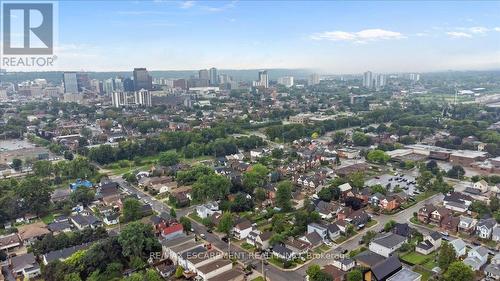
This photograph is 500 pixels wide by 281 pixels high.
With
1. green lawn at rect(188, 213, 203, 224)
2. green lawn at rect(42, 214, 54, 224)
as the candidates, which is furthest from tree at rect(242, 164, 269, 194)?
green lawn at rect(42, 214, 54, 224)

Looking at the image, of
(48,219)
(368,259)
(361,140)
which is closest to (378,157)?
(361,140)

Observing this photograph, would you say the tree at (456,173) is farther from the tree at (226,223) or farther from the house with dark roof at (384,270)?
the tree at (226,223)

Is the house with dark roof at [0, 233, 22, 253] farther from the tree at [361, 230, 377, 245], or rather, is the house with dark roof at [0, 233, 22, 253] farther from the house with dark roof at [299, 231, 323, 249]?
the tree at [361, 230, 377, 245]

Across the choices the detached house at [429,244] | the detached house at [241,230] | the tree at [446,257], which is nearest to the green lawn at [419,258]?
the detached house at [429,244]

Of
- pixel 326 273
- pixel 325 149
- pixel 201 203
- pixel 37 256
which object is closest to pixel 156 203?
pixel 201 203

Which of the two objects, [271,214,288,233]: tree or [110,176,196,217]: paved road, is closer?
[271,214,288,233]: tree

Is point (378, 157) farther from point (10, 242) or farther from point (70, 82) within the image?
point (70, 82)
